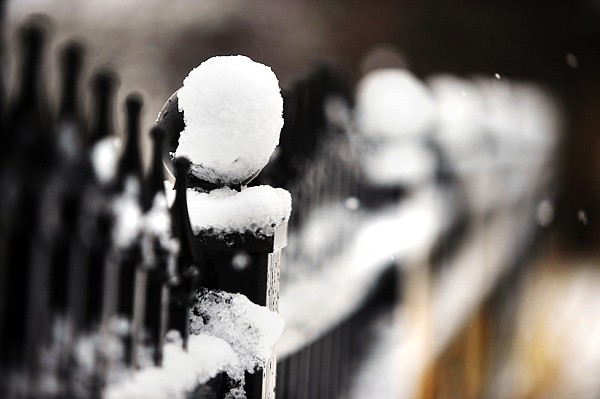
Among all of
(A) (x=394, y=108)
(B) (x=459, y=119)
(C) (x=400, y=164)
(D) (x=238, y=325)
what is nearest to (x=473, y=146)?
(B) (x=459, y=119)

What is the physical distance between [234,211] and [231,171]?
12cm

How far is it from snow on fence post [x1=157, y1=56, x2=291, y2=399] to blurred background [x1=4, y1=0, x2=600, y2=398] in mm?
2702

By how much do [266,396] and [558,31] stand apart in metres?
5.44

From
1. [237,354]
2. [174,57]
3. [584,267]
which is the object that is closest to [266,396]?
[237,354]

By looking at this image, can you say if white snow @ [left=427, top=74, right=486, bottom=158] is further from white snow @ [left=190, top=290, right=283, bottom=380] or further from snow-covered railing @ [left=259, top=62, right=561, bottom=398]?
white snow @ [left=190, top=290, right=283, bottom=380]

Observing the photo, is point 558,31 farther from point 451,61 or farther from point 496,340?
point 496,340

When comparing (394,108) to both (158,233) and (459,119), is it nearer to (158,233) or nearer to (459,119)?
(459,119)

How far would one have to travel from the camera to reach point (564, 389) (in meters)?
5.59

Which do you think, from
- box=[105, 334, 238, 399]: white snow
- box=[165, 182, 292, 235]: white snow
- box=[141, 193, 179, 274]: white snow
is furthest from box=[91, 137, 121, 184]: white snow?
box=[165, 182, 292, 235]: white snow

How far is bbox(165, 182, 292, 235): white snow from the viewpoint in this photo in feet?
5.40

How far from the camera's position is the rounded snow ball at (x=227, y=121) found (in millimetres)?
1693

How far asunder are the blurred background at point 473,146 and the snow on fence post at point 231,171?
2.70 metres

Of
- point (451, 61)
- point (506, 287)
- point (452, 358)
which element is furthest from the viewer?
point (451, 61)

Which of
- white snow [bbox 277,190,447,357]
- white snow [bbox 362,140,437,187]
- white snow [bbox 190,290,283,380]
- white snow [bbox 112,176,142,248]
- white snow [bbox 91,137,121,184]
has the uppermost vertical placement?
white snow [bbox 91,137,121,184]
